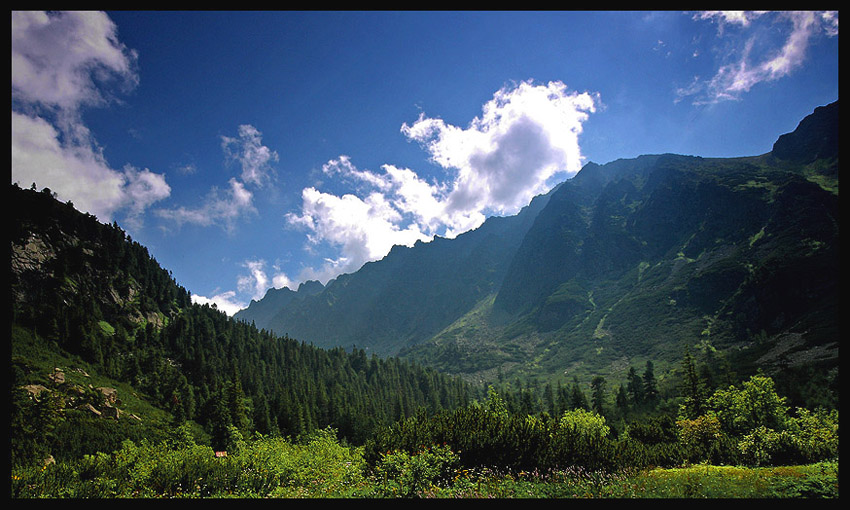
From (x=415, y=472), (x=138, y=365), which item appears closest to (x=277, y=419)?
(x=138, y=365)

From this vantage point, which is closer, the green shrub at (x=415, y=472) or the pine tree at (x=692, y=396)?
the green shrub at (x=415, y=472)

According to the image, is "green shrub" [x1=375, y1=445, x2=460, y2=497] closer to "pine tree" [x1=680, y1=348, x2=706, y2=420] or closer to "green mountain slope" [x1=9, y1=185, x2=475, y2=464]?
"green mountain slope" [x1=9, y1=185, x2=475, y2=464]

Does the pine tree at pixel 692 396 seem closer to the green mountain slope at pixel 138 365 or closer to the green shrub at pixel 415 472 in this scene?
the green mountain slope at pixel 138 365

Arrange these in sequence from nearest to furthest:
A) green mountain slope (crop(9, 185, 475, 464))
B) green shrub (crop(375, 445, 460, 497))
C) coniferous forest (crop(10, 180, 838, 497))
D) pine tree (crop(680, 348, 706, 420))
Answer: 1. green shrub (crop(375, 445, 460, 497))
2. coniferous forest (crop(10, 180, 838, 497))
3. pine tree (crop(680, 348, 706, 420))
4. green mountain slope (crop(9, 185, 475, 464))

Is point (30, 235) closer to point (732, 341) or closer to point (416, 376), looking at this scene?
point (416, 376)

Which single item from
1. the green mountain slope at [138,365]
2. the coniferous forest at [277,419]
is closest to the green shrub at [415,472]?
the coniferous forest at [277,419]

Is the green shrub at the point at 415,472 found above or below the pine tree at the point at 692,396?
above

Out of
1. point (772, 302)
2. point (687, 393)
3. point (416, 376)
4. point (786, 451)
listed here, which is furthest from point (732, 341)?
point (786, 451)

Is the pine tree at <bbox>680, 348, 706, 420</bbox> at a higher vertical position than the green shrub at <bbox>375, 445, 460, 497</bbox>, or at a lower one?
lower

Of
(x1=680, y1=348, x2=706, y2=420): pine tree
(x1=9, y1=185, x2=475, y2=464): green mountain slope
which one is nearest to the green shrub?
(x1=9, y1=185, x2=475, y2=464): green mountain slope

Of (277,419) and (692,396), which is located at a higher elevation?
(277,419)

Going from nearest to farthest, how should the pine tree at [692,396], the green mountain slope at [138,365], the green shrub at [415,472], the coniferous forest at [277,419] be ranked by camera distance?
the green shrub at [415,472]
the coniferous forest at [277,419]
the pine tree at [692,396]
the green mountain slope at [138,365]

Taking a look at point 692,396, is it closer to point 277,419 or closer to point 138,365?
point 277,419
